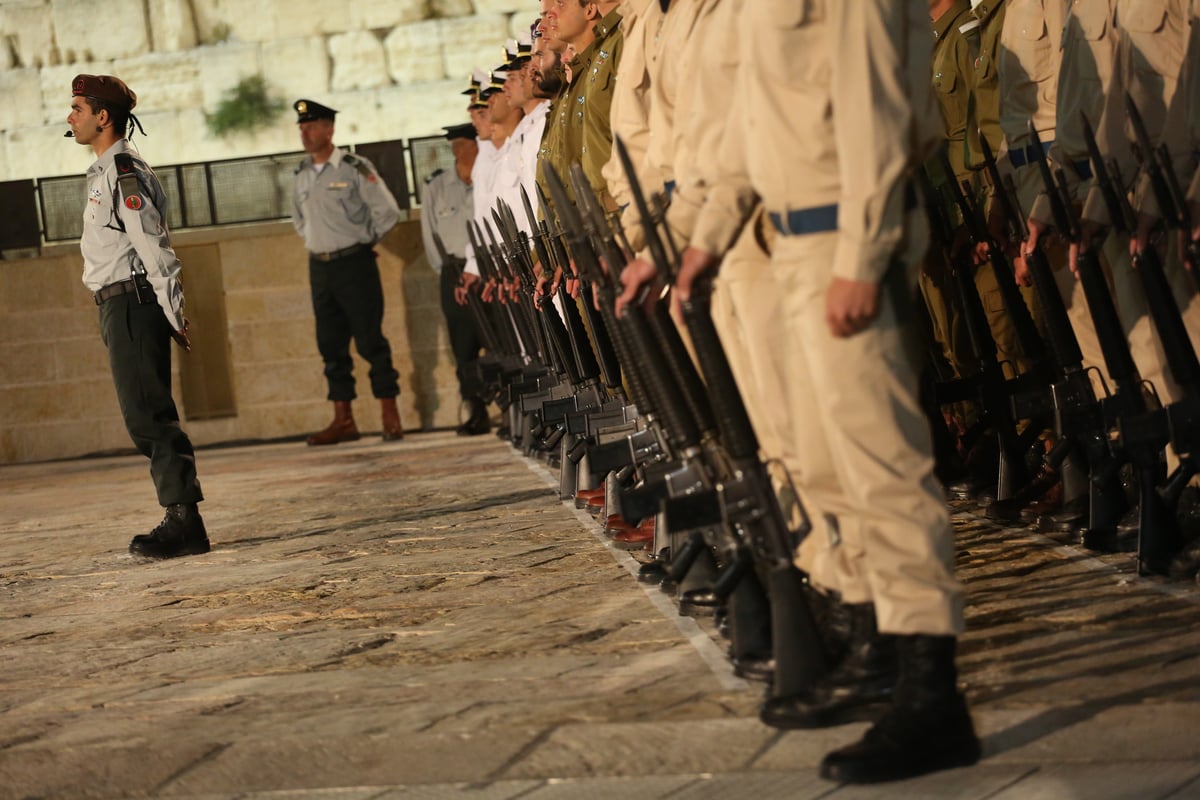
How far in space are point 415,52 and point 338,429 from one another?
483 cm

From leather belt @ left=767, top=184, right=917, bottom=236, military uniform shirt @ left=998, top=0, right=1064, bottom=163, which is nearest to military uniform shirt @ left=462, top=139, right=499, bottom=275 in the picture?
military uniform shirt @ left=998, top=0, right=1064, bottom=163

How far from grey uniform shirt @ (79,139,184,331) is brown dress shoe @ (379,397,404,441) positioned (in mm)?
5243

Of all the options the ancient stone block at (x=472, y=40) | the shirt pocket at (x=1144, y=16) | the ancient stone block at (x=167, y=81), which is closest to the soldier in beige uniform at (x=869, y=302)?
the shirt pocket at (x=1144, y=16)

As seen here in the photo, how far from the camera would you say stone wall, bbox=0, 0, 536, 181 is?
15047 millimetres

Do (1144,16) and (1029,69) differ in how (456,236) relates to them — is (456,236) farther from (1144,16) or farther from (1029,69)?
(1144,16)

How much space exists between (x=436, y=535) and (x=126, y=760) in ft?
9.71

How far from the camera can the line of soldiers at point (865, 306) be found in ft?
8.77

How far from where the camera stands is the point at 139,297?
19.4ft

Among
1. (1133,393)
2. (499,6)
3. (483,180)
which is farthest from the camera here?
(499,6)

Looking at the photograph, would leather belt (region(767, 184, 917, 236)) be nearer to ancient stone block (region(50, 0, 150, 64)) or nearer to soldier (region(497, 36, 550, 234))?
soldier (region(497, 36, 550, 234))

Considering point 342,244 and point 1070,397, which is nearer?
point 1070,397

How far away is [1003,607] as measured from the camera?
3662 mm

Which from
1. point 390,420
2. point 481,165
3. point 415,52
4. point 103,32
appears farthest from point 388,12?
point 481,165

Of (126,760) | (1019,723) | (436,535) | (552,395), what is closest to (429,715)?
(126,760)
